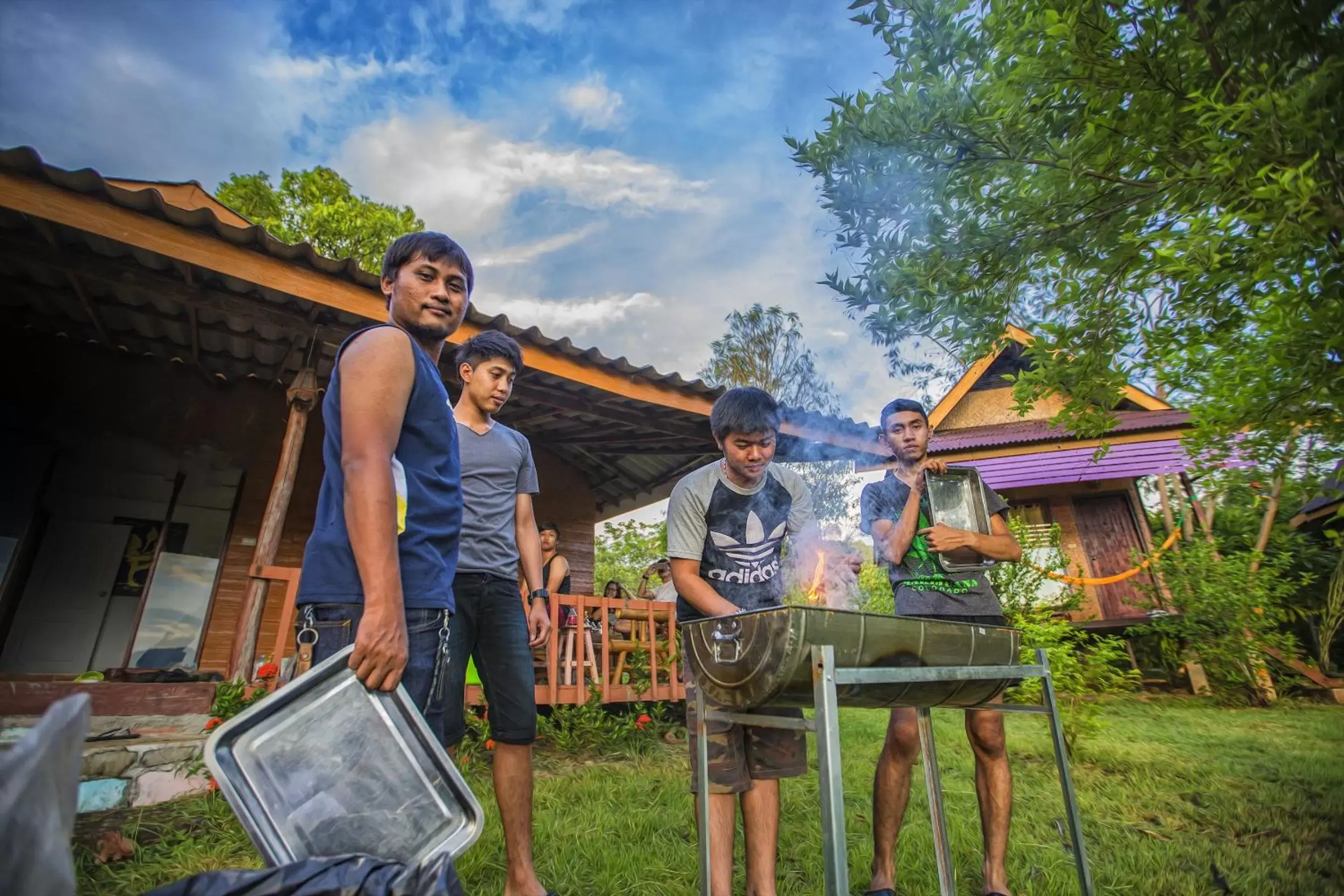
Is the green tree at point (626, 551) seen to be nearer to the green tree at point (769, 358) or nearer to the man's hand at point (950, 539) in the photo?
the green tree at point (769, 358)

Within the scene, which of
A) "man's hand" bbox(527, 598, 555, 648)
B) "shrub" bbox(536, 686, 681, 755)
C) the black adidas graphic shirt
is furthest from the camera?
"shrub" bbox(536, 686, 681, 755)

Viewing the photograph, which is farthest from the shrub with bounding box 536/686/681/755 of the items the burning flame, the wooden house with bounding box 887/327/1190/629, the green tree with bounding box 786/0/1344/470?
the wooden house with bounding box 887/327/1190/629

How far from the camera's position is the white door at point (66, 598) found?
677 centimetres

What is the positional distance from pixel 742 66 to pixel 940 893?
28.3 ft

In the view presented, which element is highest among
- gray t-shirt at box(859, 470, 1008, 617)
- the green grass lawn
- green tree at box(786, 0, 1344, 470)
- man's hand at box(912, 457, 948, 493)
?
green tree at box(786, 0, 1344, 470)

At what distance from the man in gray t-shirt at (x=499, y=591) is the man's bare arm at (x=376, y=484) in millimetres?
603

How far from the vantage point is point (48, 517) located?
Result: 6945mm

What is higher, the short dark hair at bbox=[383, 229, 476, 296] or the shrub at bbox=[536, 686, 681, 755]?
the short dark hair at bbox=[383, 229, 476, 296]

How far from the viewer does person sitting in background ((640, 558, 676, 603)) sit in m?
8.38

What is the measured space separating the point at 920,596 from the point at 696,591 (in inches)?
52.1

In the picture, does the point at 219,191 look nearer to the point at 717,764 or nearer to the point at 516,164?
the point at 516,164

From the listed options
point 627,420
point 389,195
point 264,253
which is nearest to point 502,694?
point 264,253

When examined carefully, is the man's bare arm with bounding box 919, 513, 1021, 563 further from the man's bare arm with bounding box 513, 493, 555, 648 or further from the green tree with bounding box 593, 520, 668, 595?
the green tree with bounding box 593, 520, 668, 595

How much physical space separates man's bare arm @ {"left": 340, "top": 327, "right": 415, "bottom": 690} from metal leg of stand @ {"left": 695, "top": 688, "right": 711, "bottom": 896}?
1.31 metres
